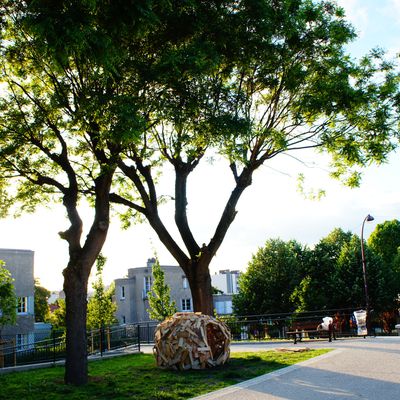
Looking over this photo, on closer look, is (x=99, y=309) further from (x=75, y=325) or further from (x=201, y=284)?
(x=75, y=325)

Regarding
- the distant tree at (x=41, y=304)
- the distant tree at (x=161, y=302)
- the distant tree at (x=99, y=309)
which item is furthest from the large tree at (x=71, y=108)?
the distant tree at (x=41, y=304)

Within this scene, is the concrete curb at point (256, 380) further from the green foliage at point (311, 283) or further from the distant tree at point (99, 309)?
the green foliage at point (311, 283)

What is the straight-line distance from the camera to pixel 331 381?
9.41 metres

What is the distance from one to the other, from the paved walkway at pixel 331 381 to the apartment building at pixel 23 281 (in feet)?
99.8

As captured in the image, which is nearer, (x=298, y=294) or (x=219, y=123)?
(x=219, y=123)

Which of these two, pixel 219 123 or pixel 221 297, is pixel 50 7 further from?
pixel 221 297

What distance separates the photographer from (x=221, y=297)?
220 ft

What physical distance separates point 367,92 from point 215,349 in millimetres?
9892

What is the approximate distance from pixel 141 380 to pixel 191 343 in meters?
1.83

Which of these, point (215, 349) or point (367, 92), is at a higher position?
point (367, 92)

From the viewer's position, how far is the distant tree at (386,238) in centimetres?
6056

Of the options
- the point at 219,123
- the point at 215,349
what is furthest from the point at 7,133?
the point at 215,349

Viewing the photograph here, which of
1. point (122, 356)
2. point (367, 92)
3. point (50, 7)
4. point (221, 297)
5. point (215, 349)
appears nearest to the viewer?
point (50, 7)

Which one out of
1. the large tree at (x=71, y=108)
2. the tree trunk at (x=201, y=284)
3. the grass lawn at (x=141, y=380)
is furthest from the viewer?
the tree trunk at (x=201, y=284)
